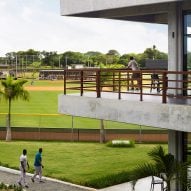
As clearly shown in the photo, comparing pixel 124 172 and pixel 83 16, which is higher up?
pixel 83 16

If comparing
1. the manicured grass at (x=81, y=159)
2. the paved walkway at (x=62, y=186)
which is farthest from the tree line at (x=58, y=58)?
the paved walkway at (x=62, y=186)

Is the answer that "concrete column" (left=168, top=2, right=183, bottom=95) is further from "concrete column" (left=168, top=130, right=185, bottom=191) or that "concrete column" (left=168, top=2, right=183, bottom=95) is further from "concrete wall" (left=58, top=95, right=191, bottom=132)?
"concrete wall" (left=58, top=95, right=191, bottom=132)

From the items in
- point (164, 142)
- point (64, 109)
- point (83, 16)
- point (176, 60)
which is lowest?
point (164, 142)

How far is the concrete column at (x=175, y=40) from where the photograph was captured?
559 inches

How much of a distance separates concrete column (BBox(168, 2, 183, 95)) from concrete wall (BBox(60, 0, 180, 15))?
4.71ft

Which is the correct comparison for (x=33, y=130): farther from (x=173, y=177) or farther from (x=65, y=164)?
(x=173, y=177)

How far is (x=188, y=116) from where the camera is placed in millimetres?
11312

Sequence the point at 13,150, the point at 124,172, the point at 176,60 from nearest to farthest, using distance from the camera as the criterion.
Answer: the point at 176,60 < the point at 124,172 < the point at 13,150

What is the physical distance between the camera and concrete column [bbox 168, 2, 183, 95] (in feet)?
46.6

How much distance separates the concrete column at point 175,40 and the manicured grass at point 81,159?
20.8 ft

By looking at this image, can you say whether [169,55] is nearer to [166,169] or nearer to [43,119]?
[166,169]

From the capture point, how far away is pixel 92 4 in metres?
14.7

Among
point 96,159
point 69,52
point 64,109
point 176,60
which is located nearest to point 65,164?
point 96,159

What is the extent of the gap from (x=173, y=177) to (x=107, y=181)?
769 cm
